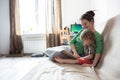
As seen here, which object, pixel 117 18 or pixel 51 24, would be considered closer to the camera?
pixel 117 18

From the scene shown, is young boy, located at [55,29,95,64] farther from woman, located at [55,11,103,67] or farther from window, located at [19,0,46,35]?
window, located at [19,0,46,35]

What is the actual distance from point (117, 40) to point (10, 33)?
164 inches

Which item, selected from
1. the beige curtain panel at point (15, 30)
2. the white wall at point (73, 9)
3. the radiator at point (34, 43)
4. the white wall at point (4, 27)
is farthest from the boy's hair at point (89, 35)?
the white wall at point (4, 27)

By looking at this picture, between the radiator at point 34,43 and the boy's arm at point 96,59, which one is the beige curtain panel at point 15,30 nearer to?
the radiator at point 34,43

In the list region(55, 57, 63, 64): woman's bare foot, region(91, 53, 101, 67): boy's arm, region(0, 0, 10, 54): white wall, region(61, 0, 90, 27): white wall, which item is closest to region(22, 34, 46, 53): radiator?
region(0, 0, 10, 54): white wall

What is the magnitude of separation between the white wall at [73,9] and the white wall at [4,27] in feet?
5.02

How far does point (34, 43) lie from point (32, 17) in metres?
0.73

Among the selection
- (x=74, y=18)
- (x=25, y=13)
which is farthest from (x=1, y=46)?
(x=74, y=18)

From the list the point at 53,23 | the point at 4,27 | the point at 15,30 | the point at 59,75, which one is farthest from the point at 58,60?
the point at 4,27

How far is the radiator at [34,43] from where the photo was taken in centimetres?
527

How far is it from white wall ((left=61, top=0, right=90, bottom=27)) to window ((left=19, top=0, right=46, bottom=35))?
647mm

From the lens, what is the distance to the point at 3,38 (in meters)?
5.33

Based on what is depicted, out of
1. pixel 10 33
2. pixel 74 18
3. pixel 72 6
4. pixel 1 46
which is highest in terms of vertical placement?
pixel 72 6

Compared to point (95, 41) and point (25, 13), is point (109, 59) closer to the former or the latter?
point (95, 41)
